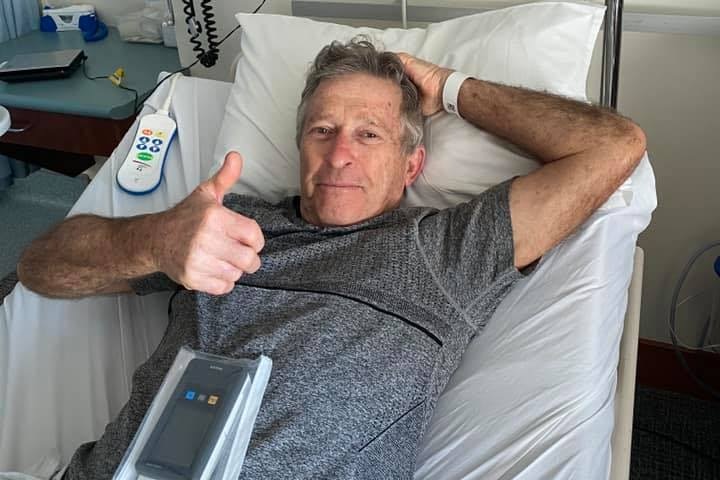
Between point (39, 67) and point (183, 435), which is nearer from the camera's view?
point (183, 435)

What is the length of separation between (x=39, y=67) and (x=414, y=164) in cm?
127

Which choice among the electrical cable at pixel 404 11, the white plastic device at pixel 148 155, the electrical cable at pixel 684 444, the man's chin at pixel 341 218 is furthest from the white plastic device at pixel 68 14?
the electrical cable at pixel 684 444

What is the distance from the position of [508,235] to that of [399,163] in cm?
27

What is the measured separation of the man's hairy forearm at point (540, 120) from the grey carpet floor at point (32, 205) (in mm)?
1717

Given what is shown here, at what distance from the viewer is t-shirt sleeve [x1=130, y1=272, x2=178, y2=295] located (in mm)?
1358

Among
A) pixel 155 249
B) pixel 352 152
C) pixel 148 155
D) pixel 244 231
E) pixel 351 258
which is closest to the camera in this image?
pixel 244 231

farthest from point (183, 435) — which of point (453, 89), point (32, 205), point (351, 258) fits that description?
point (32, 205)

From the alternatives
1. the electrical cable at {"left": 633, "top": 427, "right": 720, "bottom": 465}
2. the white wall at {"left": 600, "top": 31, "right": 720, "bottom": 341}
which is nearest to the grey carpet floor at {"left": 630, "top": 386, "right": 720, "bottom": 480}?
the electrical cable at {"left": 633, "top": 427, "right": 720, "bottom": 465}

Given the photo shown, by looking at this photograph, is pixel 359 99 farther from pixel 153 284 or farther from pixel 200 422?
pixel 200 422

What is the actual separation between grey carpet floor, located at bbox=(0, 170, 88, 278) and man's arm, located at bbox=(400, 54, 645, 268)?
5.73 ft

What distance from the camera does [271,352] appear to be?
1146mm

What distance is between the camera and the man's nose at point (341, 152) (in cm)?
133

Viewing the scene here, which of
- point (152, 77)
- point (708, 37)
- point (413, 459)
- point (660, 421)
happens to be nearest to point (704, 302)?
point (660, 421)

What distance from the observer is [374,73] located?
140cm
